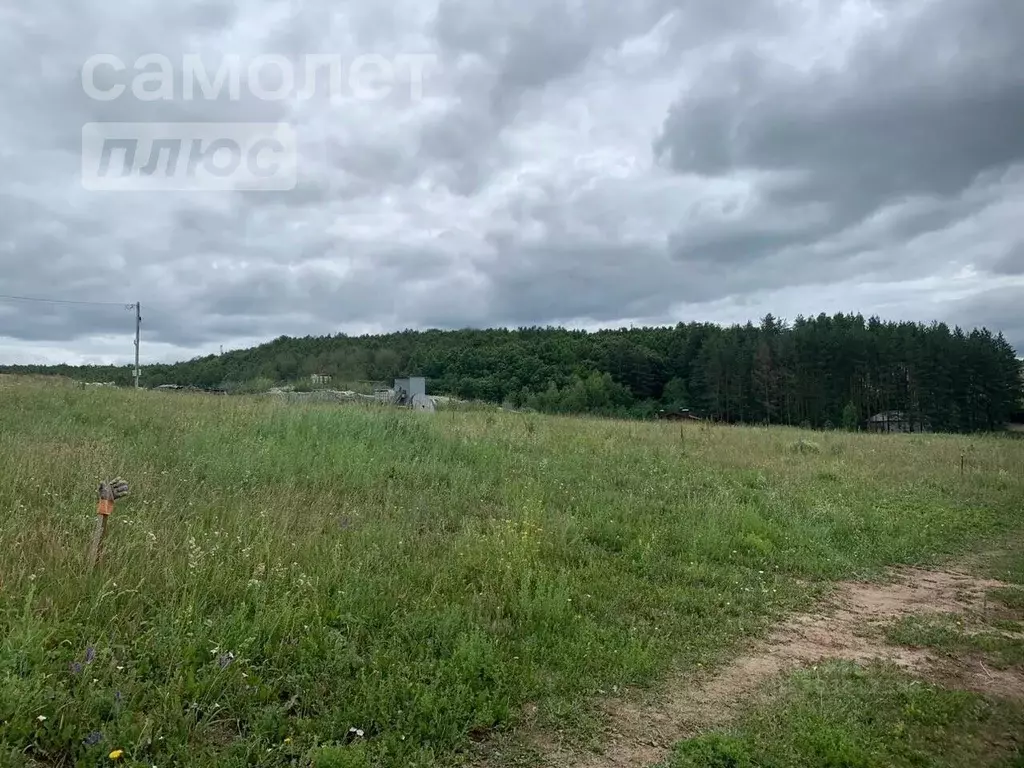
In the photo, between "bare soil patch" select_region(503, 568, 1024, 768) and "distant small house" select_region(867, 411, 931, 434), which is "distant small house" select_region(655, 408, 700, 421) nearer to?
"bare soil patch" select_region(503, 568, 1024, 768)

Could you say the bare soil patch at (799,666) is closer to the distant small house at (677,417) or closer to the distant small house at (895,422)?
the distant small house at (677,417)

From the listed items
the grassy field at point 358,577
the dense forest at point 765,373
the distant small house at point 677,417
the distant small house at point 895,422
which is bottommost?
the distant small house at point 895,422

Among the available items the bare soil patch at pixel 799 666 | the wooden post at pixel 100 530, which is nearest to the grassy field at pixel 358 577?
the wooden post at pixel 100 530

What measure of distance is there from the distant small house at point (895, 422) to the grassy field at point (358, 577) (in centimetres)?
4878

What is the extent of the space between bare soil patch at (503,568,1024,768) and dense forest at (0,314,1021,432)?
40.1 metres

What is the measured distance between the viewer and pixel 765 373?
5697 cm

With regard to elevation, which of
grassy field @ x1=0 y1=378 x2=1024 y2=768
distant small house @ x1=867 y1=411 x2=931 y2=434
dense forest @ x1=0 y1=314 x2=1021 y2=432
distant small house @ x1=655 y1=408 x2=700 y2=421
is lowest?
distant small house @ x1=867 y1=411 x2=931 y2=434

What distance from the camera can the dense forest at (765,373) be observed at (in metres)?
51.8

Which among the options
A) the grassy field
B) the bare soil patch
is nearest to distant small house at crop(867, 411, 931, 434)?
the grassy field

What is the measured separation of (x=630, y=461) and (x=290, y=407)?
7.44 m

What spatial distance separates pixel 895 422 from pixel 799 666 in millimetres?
58654

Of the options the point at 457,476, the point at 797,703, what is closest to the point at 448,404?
the point at 457,476

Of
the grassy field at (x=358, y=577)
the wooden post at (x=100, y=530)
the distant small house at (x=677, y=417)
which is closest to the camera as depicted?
the grassy field at (x=358, y=577)

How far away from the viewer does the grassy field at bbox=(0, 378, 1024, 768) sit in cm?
337
